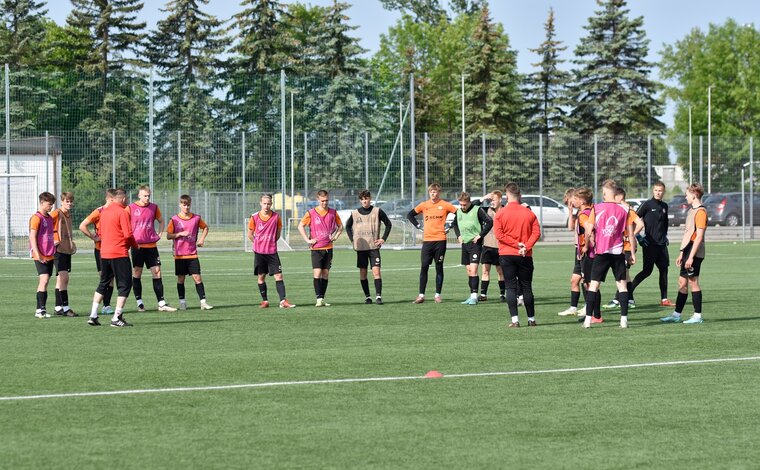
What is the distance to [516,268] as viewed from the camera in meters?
15.1

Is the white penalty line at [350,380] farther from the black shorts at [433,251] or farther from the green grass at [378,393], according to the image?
the black shorts at [433,251]

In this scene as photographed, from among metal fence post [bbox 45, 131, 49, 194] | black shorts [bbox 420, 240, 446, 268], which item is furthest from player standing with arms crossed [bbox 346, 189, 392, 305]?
metal fence post [bbox 45, 131, 49, 194]

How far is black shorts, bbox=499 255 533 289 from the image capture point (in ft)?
49.5

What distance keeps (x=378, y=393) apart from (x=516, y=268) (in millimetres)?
5884

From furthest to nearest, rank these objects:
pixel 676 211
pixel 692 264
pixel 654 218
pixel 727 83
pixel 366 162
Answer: pixel 727 83 < pixel 676 211 < pixel 366 162 < pixel 654 218 < pixel 692 264

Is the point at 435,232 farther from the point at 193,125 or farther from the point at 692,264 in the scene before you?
the point at 193,125

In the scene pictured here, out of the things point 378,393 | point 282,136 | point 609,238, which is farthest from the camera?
point 282,136

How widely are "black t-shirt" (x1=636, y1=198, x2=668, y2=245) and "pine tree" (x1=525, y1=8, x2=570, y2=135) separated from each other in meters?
53.8

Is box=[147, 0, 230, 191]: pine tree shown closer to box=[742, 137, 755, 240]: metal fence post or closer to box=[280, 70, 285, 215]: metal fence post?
box=[280, 70, 285, 215]: metal fence post

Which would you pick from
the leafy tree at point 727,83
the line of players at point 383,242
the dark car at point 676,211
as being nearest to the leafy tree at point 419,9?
the leafy tree at point 727,83

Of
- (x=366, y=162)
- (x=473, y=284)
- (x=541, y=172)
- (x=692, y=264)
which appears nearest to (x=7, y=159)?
(x=366, y=162)

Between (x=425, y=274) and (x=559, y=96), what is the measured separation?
54.4m

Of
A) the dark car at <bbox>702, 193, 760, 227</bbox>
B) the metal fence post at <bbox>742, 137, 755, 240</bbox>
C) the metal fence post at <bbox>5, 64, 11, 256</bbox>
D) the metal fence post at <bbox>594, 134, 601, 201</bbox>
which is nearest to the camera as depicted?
the metal fence post at <bbox>5, 64, 11, 256</bbox>

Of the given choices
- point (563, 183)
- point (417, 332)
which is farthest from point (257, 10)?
point (417, 332)
